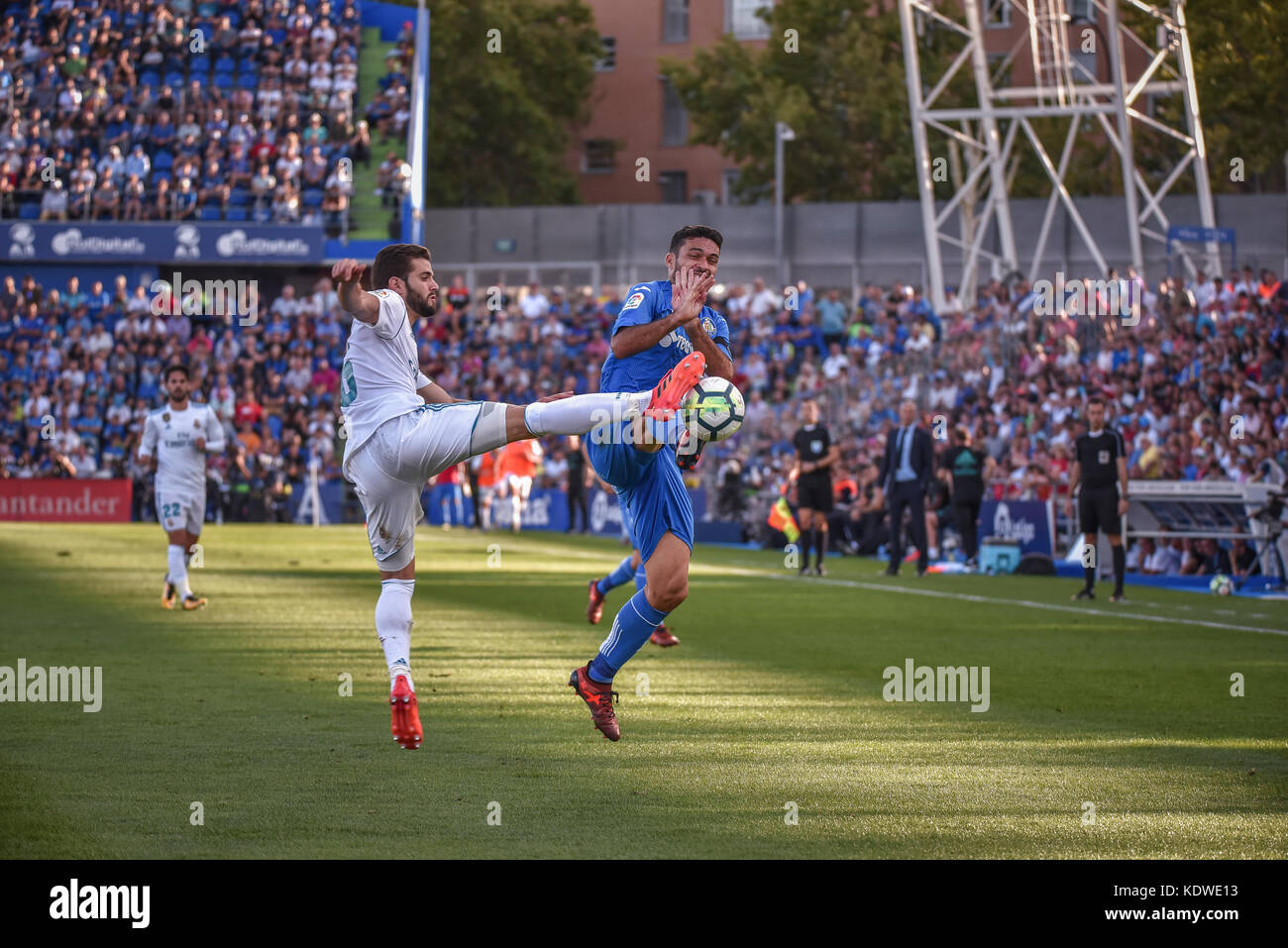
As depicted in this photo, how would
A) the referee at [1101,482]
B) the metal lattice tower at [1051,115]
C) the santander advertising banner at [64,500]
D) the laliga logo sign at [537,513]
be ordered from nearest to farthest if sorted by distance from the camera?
the referee at [1101,482], the metal lattice tower at [1051,115], the santander advertising banner at [64,500], the laliga logo sign at [537,513]

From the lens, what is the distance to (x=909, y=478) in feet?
77.8

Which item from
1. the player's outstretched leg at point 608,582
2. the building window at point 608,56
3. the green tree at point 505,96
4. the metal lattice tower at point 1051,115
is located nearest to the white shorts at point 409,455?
the player's outstretched leg at point 608,582

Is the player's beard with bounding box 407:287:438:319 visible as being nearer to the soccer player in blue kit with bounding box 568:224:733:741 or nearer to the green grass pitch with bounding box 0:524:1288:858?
the soccer player in blue kit with bounding box 568:224:733:741

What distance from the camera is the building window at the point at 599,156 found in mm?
64331

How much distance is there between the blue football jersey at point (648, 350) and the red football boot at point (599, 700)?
1.47 m

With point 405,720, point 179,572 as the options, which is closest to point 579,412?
point 405,720

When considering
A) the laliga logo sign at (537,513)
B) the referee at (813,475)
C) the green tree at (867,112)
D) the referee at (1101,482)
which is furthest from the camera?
the green tree at (867,112)

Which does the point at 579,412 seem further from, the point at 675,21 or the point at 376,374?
the point at 675,21

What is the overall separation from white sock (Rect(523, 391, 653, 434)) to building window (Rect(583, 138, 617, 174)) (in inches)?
2260

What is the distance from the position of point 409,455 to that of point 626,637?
1448 millimetres

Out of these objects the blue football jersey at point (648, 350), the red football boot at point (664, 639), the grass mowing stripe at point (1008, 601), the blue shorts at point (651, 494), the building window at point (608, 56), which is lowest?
the grass mowing stripe at point (1008, 601)

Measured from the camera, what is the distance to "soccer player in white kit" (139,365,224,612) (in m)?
16.9

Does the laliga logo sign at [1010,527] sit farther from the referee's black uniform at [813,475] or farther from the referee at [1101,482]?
the referee at [1101,482]

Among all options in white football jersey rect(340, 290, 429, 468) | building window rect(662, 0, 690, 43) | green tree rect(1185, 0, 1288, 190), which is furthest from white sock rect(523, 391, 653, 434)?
building window rect(662, 0, 690, 43)
